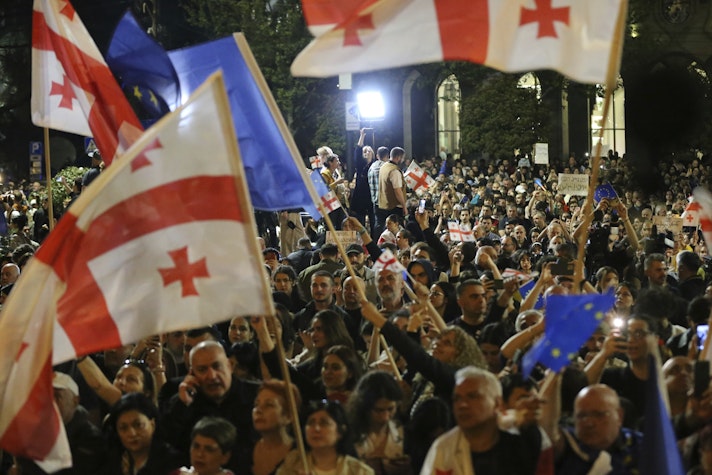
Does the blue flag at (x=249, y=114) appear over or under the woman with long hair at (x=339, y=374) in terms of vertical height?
over

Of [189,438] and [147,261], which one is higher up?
[147,261]

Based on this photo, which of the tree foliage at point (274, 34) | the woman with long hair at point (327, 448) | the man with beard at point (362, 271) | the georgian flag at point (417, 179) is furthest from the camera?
the tree foliage at point (274, 34)

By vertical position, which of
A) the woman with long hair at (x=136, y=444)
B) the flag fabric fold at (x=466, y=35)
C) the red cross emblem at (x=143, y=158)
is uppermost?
the flag fabric fold at (x=466, y=35)

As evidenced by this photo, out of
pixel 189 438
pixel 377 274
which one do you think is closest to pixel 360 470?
pixel 189 438

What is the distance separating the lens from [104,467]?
267 inches

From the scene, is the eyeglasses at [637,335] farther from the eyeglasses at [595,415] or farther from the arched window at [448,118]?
the arched window at [448,118]

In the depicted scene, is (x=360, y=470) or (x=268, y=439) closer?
(x=360, y=470)

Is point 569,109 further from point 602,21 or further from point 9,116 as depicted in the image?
point 602,21

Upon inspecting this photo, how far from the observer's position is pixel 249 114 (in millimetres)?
8305

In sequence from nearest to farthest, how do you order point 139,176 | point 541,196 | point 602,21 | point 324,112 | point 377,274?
point 139,176, point 602,21, point 377,274, point 541,196, point 324,112

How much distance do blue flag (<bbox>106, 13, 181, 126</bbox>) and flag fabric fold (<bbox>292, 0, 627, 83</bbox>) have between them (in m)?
2.02

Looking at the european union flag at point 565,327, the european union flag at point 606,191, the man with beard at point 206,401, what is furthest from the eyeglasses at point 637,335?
the european union flag at point 606,191

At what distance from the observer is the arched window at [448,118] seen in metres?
44.8

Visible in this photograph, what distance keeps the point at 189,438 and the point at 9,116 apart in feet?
141
